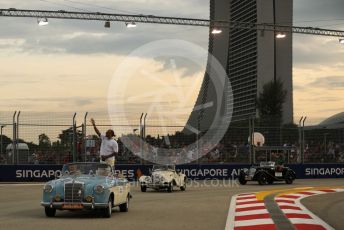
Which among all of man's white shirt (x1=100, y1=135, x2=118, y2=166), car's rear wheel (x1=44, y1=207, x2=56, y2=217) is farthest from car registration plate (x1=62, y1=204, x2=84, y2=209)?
man's white shirt (x1=100, y1=135, x2=118, y2=166)

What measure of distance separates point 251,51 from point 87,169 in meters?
93.8

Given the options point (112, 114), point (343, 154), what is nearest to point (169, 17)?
point (343, 154)

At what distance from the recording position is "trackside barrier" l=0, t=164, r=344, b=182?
27.6 metres

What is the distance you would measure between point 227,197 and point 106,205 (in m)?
6.82

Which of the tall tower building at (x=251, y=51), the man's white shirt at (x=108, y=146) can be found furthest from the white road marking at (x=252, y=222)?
the tall tower building at (x=251, y=51)

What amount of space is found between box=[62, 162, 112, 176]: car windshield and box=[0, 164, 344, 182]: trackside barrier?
897 centimetres

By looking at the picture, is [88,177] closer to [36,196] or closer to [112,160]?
[112,160]

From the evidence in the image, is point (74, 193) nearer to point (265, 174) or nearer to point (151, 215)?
point (151, 215)

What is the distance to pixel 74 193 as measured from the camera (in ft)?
40.2

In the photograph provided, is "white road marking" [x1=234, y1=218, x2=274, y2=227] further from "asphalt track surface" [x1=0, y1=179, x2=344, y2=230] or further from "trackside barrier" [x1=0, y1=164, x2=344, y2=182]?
"trackside barrier" [x1=0, y1=164, x2=344, y2=182]

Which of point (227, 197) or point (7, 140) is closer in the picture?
point (227, 197)

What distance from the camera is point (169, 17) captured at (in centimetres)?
5431

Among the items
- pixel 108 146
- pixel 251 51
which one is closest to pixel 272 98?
pixel 251 51

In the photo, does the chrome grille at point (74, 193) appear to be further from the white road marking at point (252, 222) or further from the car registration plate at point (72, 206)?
the white road marking at point (252, 222)
